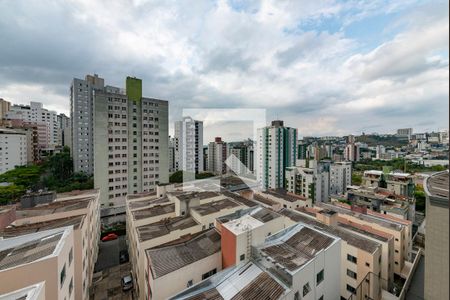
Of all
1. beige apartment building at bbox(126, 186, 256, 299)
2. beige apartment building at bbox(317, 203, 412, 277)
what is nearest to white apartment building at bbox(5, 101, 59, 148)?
beige apartment building at bbox(126, 186, 256, 299)

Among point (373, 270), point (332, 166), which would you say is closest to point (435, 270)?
point (373, 270)

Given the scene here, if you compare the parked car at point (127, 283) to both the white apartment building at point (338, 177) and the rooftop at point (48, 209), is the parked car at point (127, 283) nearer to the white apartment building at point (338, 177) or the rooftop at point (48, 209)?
the rooftop at point (48, 209)

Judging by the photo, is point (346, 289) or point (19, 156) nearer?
point (346, 289)

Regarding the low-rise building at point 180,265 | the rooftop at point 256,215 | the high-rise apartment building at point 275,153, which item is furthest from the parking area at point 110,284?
the high-rise apartment building at point 275,153

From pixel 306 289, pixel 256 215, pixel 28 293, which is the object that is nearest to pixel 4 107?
pixel 28 293

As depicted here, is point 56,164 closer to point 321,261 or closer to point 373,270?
point 321,261

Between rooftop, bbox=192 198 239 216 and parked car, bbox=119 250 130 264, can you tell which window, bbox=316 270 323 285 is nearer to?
rooftop, bbox=192 198 239 216
